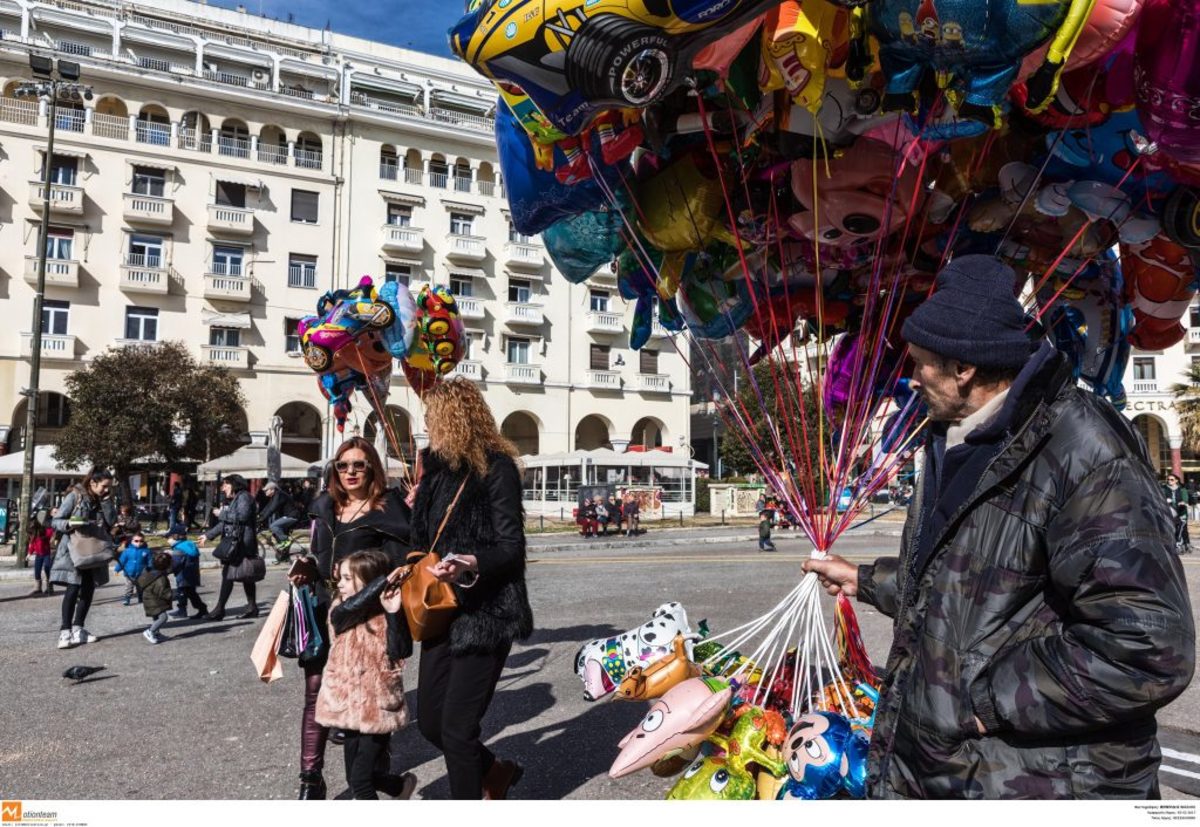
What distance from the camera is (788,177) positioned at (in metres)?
4.18

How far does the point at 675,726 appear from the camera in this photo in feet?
9.58

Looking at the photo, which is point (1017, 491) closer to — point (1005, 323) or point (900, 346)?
point (1005, 323)

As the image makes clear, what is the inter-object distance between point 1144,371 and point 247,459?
38.8 m

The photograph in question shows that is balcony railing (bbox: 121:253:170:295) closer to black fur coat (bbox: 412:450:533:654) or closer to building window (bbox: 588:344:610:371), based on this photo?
building window (bbox: 588:344:610:371)

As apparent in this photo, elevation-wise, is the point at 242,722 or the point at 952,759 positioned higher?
the point at 952,759

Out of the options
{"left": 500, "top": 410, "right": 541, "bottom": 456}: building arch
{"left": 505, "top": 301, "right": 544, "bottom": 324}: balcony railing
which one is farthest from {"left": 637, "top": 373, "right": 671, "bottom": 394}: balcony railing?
{"left": 505, "top": 301, "right": 544, "bottom": 324}: balcony railing

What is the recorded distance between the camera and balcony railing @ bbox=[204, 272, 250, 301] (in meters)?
29.5

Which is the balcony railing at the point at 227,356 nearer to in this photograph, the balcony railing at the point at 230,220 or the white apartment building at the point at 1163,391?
the balcony railing at the point at 230,220

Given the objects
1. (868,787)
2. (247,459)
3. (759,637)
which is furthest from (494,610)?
(247,459)

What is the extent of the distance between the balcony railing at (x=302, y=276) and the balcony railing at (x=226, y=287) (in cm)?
164

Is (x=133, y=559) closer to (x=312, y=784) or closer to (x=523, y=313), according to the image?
(x=312, y=784)

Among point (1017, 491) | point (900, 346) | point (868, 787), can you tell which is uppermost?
point (900, 346)

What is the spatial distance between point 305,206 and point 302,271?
8.34 ft

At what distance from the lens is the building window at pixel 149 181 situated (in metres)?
29.2
